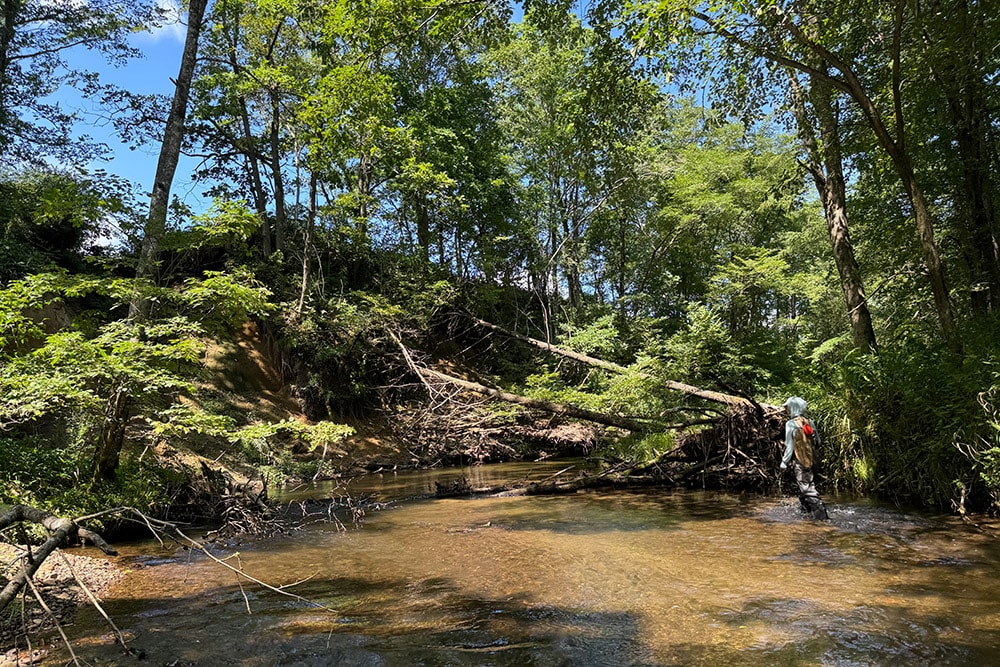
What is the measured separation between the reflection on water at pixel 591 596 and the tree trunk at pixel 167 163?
15.4 feet

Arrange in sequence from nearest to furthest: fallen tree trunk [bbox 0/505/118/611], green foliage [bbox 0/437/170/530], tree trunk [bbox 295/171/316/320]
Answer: fallen tree trunk [bbox 0/505/118/611], green foliage [bbox 0/437/170/530], tree trunk [bbox 295/171/316/320]

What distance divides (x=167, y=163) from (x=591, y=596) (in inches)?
404

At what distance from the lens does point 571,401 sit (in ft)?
49.7

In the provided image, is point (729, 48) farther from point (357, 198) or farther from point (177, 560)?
point (357, 198)

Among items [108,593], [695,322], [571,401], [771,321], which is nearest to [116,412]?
[108,593]

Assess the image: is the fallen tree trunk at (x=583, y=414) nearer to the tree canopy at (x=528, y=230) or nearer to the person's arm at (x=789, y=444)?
the tree canopy at (x=528, y=230)

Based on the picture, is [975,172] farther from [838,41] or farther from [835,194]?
[838,41]

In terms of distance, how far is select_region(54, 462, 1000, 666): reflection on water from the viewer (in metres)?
3.85

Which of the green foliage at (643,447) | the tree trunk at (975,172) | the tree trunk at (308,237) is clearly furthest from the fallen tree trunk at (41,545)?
the tree trunk at (308,237)

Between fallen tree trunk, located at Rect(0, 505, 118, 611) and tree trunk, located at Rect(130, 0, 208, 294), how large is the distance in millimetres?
5139

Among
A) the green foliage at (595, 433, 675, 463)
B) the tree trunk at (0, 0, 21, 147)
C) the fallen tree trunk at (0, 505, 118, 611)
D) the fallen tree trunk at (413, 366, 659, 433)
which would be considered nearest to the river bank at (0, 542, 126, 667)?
the fallen tree trunk at (0, 505, 118, 611)

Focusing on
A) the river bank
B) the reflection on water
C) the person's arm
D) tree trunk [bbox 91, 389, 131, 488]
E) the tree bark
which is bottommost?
the reflection on water

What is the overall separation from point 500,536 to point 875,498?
6.01 metres

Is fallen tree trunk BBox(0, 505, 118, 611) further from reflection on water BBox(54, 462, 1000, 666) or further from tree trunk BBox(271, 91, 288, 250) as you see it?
tree trunk BBox(271, 91, 288, 250)
